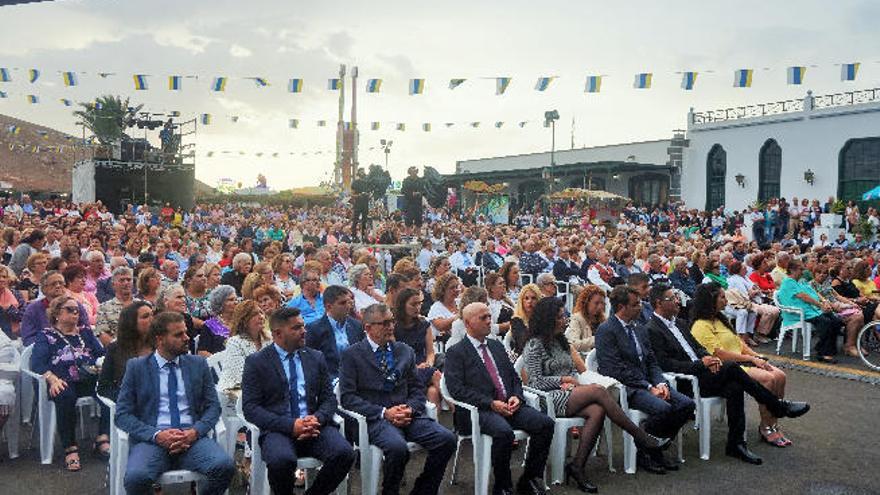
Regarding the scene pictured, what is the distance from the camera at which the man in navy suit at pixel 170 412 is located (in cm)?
433

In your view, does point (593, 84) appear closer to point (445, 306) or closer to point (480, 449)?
point (445, 306)

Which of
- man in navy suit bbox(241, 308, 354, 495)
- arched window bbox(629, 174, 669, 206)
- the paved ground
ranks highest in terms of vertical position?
arched window bbox(629, 174, 669, 206)

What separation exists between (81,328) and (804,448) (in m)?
5.97

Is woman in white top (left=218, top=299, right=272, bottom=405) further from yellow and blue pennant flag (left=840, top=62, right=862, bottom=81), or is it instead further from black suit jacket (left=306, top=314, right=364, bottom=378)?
yellow and blue pennant flag (left=840, top=62, right=862, bottom=81)

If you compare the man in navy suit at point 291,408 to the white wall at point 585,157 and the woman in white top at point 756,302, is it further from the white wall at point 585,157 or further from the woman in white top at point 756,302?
the white wall at point 585,157

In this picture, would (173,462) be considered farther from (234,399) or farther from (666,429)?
(666,429)

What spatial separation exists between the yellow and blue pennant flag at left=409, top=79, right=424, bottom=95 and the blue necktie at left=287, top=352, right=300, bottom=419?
1375 centimetres

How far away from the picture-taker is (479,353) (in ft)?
17.8


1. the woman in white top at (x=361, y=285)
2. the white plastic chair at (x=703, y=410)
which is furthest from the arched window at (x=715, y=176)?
the white plastic chair at (x=703, y=410)

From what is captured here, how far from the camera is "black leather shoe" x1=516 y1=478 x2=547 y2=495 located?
518 cm

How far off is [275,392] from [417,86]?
551 inches

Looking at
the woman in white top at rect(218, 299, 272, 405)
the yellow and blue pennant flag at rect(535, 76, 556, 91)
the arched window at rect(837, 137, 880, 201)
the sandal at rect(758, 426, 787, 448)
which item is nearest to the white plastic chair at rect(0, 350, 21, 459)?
the woman in white top at rect(218, 299, 272, 405)

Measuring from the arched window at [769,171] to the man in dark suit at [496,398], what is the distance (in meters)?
27.2

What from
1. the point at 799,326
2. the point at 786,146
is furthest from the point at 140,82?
the point at 786,146
